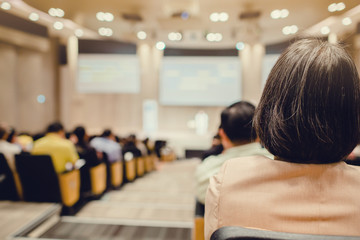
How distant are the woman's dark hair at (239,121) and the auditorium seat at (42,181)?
94.6 inches

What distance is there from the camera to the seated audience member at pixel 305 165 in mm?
745

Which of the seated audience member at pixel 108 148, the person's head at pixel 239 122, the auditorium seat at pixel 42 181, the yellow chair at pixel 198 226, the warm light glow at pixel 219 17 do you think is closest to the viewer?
the yellow chair at pixel 198 226

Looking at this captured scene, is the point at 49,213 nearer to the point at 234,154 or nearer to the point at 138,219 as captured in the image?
the point at 138,219

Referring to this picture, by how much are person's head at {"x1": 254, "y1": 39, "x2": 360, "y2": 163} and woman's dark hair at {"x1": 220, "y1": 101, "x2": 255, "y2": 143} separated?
99cm

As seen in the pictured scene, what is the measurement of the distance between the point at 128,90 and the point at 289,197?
10685 mm

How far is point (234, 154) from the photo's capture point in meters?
1.75

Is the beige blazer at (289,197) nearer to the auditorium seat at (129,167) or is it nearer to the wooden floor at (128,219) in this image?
the wooden floor at (128,219)

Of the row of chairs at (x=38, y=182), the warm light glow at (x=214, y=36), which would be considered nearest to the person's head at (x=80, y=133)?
the row of chairs at (x=38, y=182)

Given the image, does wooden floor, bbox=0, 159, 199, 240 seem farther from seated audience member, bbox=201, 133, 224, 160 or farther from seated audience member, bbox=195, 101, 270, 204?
seated audience member, bbox=195, 101, 270, 204

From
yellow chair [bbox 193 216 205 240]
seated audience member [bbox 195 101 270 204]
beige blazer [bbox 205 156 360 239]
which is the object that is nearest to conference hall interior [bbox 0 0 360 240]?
yellow chair [bbox 193 216 205 240]

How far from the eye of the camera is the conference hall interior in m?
3.51

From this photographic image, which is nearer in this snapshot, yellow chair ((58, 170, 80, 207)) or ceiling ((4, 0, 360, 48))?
yellow chair ((58, 170, 80, 207))

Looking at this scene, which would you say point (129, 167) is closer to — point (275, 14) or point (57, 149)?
point (57, 149)

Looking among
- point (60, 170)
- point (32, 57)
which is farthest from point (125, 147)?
point (32, 57)
